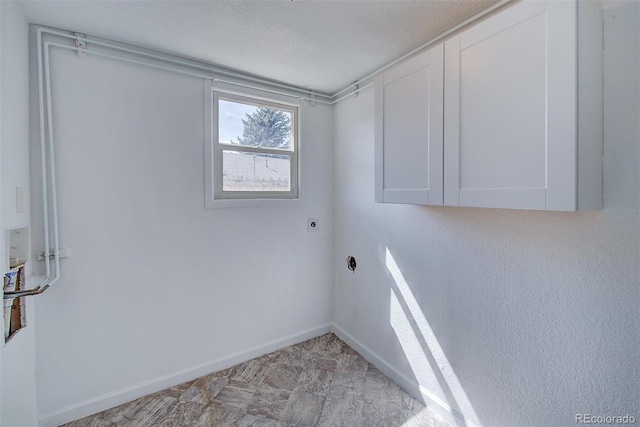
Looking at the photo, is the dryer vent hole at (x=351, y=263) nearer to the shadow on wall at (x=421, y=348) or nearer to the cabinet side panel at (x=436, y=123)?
the shadow on wall at (x=421, y=348)

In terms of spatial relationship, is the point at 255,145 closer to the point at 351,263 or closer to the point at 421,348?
the point at 351,263

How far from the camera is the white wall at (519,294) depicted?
1.05 metres

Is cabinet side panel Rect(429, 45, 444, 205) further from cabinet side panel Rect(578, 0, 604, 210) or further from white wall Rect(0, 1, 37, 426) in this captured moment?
white wall Rect(0, 1, 37, 426)

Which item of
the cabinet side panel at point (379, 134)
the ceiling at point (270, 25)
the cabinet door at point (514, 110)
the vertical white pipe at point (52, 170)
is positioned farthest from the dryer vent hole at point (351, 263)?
the vertical white pipe at point (52, 170)

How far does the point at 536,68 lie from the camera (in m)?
1.01

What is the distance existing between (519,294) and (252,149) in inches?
82.3

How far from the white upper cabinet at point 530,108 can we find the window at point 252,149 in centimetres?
155

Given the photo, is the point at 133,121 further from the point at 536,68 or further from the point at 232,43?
the point at 536,68

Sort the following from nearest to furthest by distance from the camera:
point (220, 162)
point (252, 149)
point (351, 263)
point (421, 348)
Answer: point (421, 348), point (220, 162), point (252, 149), point (351, 263)

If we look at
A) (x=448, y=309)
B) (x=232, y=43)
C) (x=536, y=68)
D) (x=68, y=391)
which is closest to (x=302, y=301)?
(x=448, y=309)

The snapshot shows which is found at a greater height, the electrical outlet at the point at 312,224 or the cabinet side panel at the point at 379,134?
the cabinet side panel at the point at 379,134

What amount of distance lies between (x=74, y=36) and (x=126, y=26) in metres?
0.35

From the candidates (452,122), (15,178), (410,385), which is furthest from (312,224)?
(15,178)

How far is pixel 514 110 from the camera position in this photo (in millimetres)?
1083
